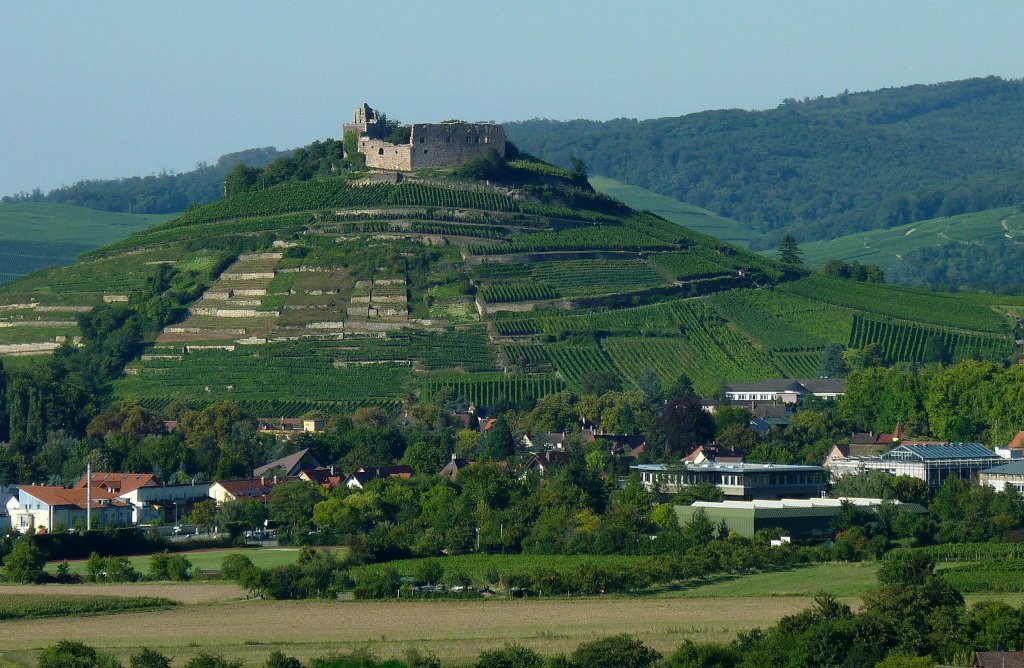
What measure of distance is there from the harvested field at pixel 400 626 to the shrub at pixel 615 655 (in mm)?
2388

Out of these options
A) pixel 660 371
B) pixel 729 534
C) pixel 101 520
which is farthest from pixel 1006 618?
pixel 660 371

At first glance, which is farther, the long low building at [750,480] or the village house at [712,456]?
the village house at [712,456]

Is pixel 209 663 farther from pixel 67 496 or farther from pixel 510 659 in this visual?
pixel 67 496

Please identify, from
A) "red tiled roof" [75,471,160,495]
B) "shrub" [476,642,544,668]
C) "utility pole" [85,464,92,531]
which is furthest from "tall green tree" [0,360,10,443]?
"shrub" [476,642,544,668]

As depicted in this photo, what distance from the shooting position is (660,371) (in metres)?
122

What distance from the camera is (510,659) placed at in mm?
51938

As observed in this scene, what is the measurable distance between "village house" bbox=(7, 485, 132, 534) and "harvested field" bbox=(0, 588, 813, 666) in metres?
22.6

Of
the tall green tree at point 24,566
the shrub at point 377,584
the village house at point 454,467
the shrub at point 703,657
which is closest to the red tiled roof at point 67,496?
the tall green tree at point 24,566

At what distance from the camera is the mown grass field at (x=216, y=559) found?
73.8 metres

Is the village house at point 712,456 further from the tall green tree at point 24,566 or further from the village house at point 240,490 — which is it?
the tall green tree at point 24,566

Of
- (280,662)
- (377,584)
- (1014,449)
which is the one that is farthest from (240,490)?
(280,662)

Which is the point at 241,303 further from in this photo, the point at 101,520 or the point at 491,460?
the point at 101,520

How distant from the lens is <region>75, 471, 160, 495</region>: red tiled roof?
300 feet

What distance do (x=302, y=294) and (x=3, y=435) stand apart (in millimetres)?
22006
